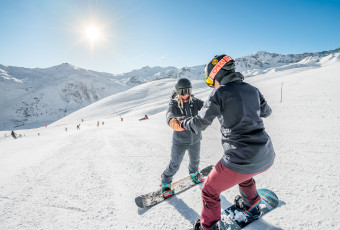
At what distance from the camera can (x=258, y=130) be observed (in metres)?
1.88

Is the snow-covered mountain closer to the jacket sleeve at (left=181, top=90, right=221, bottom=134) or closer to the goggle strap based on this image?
the jacket sleeve at (left=181, top=90, right=221, bottom=134)

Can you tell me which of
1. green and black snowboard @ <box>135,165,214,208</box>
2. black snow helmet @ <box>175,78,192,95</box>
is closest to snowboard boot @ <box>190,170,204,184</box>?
green and black snowboard @ <box>135,165,214,208</box>

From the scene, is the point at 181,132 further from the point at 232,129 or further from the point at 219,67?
the point at 219,67

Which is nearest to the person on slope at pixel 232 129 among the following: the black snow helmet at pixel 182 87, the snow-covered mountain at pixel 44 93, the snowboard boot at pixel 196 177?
the black snow helmet at pixel 182 87

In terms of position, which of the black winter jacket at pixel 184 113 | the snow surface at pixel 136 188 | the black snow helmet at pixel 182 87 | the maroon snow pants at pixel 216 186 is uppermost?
the black snow helmet at pixel 182 87

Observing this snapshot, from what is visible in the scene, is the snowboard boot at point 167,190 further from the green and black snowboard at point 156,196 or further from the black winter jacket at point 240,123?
the black winter jacket at point 240,123

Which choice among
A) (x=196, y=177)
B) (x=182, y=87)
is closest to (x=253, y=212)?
(x=196, y=177)

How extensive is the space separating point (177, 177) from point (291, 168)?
261 cm

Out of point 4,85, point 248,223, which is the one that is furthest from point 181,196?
point 4,85

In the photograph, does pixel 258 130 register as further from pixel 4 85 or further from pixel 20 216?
pixel 4 85

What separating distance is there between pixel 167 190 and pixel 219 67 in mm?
2626

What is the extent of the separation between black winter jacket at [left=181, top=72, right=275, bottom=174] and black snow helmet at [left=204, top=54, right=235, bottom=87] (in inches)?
3.4

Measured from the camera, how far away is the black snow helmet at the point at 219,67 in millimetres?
1949

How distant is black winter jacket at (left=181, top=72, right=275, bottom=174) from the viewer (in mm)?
1772
